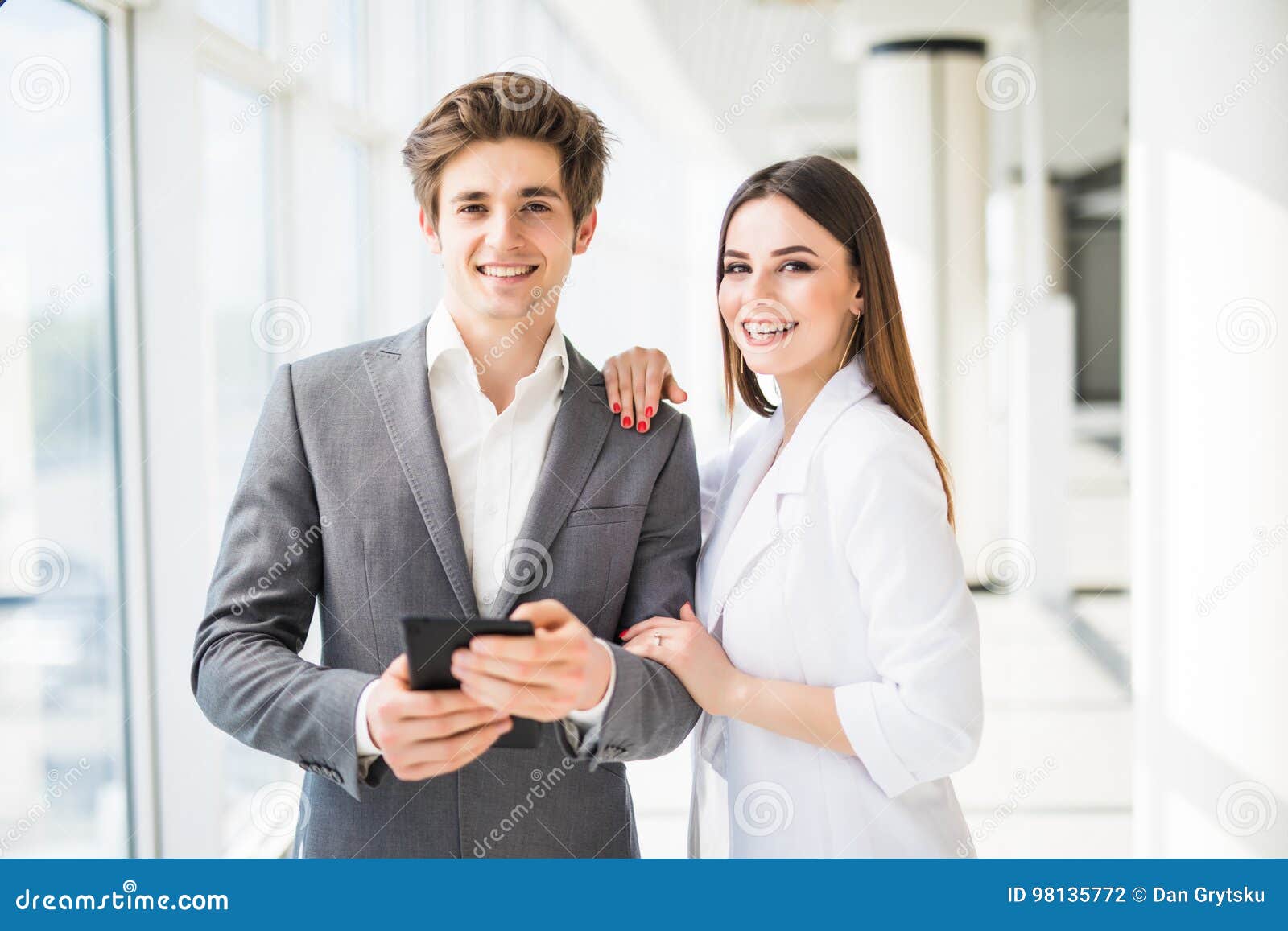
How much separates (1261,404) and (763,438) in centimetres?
151

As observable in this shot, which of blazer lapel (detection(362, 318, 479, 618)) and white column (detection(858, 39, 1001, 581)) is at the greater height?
white column (detection(858, 39, 1001, 581))

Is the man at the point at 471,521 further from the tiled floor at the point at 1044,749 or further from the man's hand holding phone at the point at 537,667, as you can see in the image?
the tiled floor at the point at 1044,749

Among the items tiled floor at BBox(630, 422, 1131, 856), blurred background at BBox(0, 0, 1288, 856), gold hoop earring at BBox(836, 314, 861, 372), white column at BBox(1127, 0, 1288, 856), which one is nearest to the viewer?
gold hoop earring at BBox(836, 314, 861, 372)

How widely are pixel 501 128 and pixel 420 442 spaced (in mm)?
542

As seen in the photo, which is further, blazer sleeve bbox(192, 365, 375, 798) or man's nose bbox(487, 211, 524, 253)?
man's nose bbox(487, 211, 524, 253)

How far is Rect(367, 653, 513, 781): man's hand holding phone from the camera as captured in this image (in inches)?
62.6

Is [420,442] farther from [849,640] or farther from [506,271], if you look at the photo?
[849,640]

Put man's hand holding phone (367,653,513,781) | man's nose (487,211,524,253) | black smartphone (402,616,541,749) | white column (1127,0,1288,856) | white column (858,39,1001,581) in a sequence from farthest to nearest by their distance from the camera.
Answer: white column (858,39,1001,581) → white column (1127,0,1288,856) → man's nose (487,211,524,253) → man's hand holding phone (367,653,513,781) → black smartphone (402,616,541,749)

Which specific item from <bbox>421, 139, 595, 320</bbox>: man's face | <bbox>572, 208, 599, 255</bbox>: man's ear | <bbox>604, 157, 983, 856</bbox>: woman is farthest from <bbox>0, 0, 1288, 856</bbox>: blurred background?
<bbox>604, 157, 983, 856</bbox>: woman

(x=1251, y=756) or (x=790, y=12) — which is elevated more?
(x=790, y=12)

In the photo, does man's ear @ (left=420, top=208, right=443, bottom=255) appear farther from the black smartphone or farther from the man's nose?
the black smartphone
